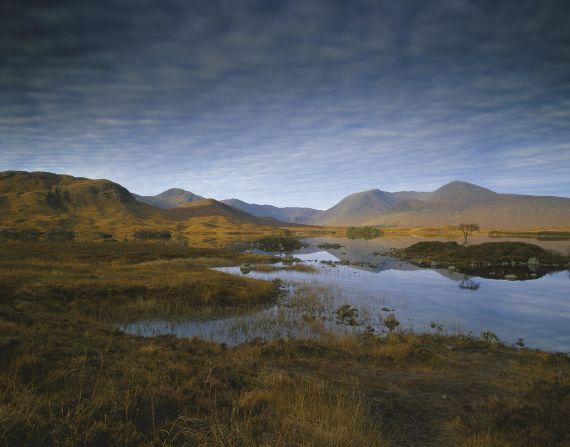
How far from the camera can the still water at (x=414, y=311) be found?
20.1 metres

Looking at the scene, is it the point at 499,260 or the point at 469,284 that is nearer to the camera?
the point at 469,284

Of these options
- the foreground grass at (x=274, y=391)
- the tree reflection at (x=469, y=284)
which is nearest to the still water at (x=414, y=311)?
the tree reflection at (x=469, y=284)

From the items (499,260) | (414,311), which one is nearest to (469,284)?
(414,311)

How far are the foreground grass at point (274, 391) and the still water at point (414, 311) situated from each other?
3551 millimetres

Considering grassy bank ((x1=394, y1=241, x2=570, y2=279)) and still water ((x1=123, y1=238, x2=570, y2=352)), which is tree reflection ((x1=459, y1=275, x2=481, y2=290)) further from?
grassy bank ((x1=394, y1=241, x2=570, y2=279))

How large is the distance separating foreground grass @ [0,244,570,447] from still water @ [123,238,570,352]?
3551mm

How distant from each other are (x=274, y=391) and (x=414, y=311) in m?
20.2

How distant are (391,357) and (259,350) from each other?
620 cm

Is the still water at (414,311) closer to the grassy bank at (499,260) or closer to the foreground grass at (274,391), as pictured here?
the foreground grass at (274,391)

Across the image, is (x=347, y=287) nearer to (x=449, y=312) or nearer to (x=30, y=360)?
(x=449, y=312)

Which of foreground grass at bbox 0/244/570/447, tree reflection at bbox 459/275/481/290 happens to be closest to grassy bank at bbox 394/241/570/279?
tree reflection at bbox 459/275/481/290

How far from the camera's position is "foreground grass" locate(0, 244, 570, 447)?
255 inches

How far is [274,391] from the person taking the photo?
906 centimetres

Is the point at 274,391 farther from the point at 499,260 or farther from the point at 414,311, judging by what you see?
the point at 499,260
